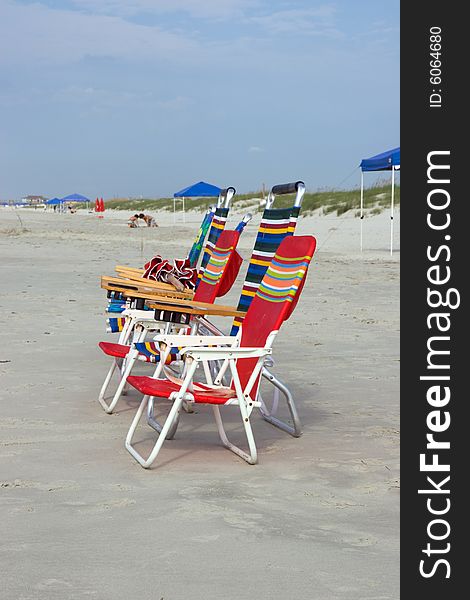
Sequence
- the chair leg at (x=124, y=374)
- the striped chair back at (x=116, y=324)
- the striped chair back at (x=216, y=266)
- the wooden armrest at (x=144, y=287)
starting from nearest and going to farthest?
the chair leg at (x=124, y=374) < the wooden armrest at (x=144, y=287) < the striped chair back at (x=216, y=266) < the striped chair back at (x=116, y=324)

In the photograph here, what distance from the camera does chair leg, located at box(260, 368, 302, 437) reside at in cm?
487

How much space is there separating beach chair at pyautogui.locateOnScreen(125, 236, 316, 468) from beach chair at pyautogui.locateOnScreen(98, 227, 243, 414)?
10.9 inches

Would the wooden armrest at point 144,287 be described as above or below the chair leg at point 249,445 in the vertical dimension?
above

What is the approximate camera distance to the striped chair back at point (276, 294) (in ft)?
15.5

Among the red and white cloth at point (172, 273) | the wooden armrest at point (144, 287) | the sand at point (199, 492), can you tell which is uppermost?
the red and white cloth at point (172, 273)

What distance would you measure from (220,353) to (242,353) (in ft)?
0.42

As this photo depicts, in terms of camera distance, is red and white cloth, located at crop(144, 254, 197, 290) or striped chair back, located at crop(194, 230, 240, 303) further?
red and white cloth, located at crop(144, 254, 197, 290)

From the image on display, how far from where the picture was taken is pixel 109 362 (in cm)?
692

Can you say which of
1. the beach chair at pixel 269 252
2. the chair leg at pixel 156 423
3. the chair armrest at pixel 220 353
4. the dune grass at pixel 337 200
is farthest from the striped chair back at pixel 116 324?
the dune grass at pixel 337 200

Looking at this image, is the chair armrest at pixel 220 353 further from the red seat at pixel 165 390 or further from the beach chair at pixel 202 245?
the beach chair at pixel 202 245

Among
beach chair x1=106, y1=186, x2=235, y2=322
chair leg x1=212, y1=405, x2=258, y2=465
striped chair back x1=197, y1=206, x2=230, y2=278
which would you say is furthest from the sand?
striped chair back x1=197, y1=206, x2=230, y2=278

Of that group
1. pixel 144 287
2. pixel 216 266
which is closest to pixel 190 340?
pixel 144 287

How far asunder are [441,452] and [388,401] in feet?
8.19

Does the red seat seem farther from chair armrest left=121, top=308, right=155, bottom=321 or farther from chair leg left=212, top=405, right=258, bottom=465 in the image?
chair armrest left=121, top=308, right=155, bottom=321
